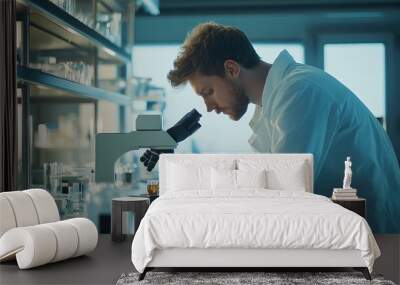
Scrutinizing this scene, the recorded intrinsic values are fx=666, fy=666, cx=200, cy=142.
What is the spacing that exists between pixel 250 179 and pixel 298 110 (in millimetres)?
A: 1141

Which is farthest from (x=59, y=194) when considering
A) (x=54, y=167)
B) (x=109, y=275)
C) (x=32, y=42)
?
(x=109, y=275)

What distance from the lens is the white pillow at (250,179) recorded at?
671 cm

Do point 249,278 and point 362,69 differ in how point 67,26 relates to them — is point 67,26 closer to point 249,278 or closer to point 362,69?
point 362,69

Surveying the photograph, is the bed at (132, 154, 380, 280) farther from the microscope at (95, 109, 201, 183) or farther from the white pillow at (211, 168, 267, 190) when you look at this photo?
the microscope at (95, 109, 201, 183)

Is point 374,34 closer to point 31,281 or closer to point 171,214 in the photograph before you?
point 171,214

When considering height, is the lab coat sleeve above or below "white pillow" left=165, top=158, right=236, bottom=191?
above

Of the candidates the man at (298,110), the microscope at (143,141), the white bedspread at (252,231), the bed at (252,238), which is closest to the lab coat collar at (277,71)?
the man at (298,110)

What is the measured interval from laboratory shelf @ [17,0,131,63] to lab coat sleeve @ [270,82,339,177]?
188 cm

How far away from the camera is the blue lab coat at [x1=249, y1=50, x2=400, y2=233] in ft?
24.2

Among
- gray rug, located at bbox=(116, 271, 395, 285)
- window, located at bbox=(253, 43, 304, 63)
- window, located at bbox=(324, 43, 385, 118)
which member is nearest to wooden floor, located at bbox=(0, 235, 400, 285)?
gray rug, located at bbox=(116, 271, 395, 285)

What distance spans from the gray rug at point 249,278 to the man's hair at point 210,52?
9.65 ft

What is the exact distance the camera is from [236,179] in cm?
675

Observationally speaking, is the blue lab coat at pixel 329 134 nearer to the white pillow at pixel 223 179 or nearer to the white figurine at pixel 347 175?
the white figurine at pixel 347 175

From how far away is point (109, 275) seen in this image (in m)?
5.27
